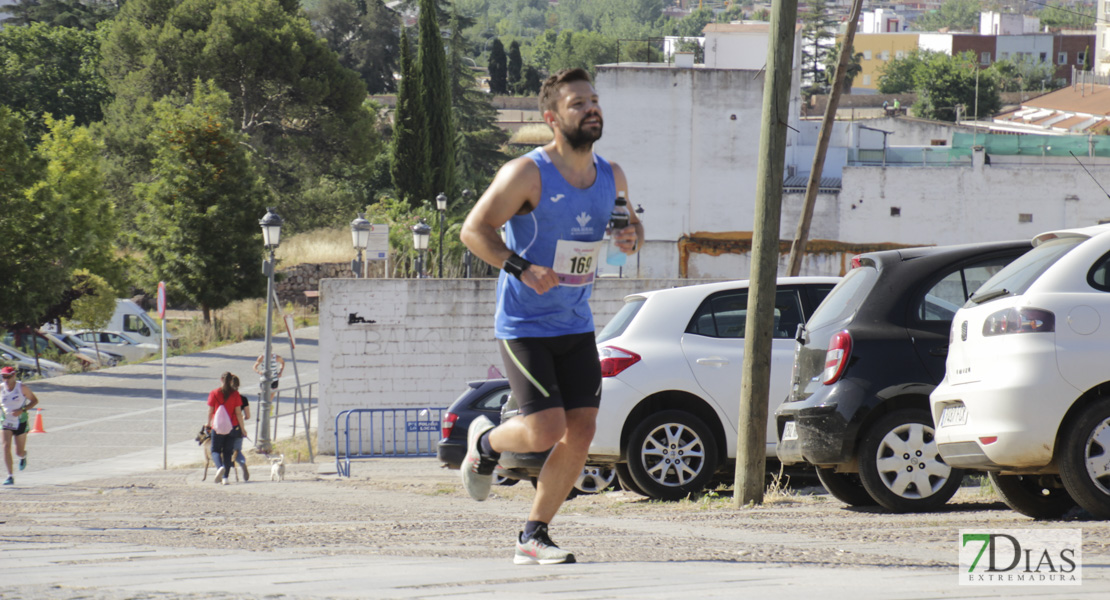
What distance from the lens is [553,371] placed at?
16.7 feet

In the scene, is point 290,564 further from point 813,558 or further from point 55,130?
point 55,130

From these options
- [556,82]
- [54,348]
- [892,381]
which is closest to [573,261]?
[556,82]

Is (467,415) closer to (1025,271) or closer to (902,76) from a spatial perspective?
(1025,271)

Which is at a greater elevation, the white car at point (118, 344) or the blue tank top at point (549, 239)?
the blue tank top at point (549, 239)

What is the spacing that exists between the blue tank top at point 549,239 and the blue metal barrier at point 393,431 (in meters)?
15.8

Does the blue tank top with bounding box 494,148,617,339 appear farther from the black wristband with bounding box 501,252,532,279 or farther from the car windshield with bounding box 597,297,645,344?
the car windshield with bounding box 597,297,645,344

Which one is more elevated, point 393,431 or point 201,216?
point 201,216

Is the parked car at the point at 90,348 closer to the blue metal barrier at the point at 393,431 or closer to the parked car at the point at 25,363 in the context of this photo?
the parked car at the point at 25,363

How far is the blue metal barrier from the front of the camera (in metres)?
21.0

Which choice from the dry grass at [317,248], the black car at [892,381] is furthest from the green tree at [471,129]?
the black car at [892,381]

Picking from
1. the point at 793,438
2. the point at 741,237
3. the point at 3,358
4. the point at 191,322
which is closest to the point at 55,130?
the point at 191,322

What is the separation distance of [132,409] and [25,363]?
6607 mm

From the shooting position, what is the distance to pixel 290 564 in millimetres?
5090

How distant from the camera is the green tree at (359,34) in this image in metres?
100
